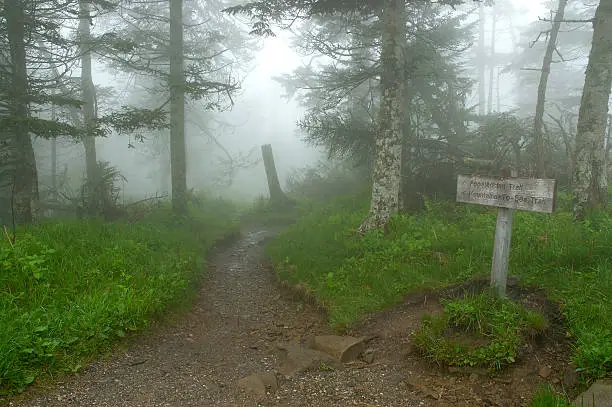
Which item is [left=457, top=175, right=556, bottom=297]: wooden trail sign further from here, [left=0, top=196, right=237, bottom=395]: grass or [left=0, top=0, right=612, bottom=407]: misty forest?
[left=0, top=196, right=237, bottom=395]: grass

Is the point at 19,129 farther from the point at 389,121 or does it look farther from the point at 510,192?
the point at 510,192

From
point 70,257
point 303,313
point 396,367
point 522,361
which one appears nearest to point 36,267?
point 70,257

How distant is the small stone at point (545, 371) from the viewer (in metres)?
4.48

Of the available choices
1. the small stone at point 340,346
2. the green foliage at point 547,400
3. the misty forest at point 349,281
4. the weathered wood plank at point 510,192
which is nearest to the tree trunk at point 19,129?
the misty forest at point 349,281

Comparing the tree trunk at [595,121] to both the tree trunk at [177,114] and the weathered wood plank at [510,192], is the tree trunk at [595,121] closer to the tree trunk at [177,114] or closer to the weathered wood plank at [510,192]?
the weathered wood plank at [510,192]

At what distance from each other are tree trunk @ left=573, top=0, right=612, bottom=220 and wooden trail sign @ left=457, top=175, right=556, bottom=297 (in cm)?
435

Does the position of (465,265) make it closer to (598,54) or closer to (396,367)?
(396,367)

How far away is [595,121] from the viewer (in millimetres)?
8797

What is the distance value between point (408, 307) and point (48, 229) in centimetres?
699

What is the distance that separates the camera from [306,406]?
4.46 meters

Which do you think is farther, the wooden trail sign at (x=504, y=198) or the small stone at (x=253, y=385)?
the wooden trail sign at (x=504, y=198)

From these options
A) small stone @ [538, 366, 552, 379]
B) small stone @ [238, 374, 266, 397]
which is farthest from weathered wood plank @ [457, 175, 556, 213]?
small stone @ [238, 374, 266, 397]

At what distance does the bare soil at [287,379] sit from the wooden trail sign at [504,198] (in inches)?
26.1

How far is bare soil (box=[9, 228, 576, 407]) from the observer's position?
14.6 ft
